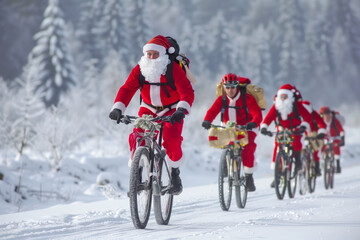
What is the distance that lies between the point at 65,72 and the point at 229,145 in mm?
27016

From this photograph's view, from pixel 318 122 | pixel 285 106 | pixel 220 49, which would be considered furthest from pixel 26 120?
pixel 220 49

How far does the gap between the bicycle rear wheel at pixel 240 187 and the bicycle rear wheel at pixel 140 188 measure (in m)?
2.33

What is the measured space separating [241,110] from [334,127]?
23.6ft

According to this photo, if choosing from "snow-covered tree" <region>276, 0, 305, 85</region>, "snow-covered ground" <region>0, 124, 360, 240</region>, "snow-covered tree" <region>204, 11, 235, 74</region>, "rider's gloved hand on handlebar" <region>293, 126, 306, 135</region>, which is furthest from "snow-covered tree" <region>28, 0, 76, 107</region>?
"snow-covered tree" <region>276, 0, 305, 85</region>

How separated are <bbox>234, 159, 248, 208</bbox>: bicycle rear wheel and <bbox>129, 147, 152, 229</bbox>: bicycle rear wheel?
2.33 metres

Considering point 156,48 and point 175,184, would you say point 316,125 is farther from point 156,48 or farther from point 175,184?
point 156,48

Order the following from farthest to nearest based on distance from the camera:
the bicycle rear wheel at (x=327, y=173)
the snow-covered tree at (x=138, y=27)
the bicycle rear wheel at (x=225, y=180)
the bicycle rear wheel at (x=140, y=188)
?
the snow-covered tree at (x=138, y=27), the bicycle rear wheel at (x=327, y=173), the bicycle rear wheel at (x=225, y=180), the bicycle rear wheel at (x=140, y=188)

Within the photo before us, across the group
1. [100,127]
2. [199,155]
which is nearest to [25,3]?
[100,127]

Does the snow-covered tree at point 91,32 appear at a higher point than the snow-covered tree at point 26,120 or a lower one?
higher

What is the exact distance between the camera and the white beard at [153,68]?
17.1 feet

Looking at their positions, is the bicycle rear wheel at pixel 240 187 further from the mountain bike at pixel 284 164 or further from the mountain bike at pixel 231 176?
the mountain bike at pixel 284 164

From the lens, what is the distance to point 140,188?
15.3 ft

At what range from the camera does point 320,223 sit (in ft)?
17.1

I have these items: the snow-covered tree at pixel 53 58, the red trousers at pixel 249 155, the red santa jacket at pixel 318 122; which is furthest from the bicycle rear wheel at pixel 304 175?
the snow-covered tree at pixel 53 58
